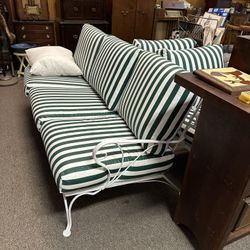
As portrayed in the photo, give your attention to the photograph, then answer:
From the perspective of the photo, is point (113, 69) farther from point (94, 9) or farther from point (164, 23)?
point (164, 23)

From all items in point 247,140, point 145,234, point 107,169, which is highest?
point 247,140

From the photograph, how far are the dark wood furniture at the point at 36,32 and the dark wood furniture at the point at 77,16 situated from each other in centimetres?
15

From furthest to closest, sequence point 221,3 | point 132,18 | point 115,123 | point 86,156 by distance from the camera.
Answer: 1. point 221,3
2. point 132,18
3. point 115,123
4. point 86,156

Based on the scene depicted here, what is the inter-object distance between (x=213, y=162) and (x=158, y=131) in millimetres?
340

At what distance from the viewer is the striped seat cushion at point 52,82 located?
2.14 metres

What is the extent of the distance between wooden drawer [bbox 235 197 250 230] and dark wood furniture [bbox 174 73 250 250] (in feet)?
0.03

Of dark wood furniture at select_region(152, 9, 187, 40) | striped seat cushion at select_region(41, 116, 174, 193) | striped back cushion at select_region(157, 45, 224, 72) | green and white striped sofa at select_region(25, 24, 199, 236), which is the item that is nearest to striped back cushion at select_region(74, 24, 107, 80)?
green and white striped sofa at select_region(25, 24, 199, 236)

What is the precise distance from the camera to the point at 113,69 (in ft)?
5.85

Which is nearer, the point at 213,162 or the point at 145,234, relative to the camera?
the point at 213,162

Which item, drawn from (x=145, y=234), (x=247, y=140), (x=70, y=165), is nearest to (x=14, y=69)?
(x=70, y=165)

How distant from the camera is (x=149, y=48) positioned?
6.18 ft

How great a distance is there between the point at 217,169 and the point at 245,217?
26cm

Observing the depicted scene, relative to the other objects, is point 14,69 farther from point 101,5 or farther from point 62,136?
point 62,136

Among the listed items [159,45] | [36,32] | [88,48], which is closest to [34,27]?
[36,32]
